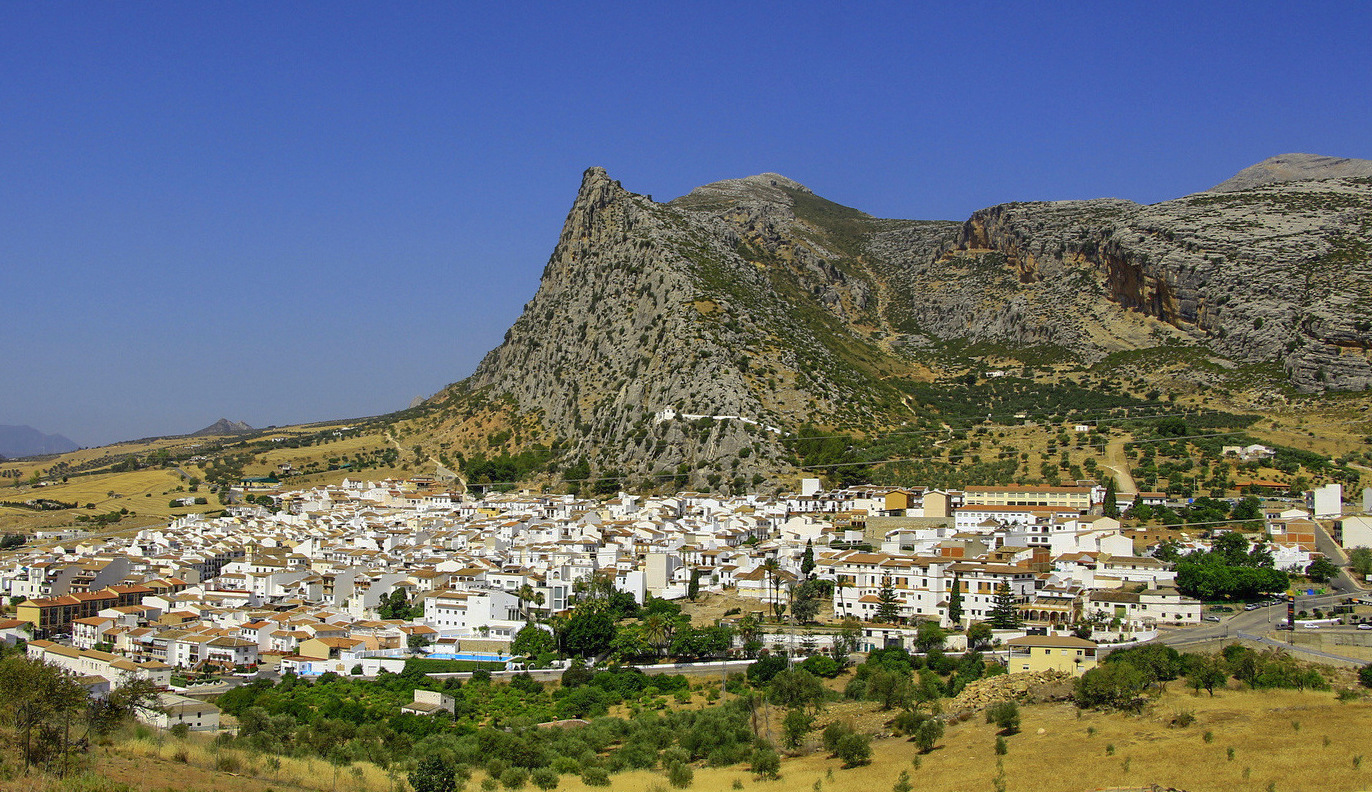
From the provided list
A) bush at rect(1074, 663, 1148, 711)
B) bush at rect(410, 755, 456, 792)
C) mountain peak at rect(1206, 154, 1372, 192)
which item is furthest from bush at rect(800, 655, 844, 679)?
mountain peak at rect(1206, 154, 1372, 192)

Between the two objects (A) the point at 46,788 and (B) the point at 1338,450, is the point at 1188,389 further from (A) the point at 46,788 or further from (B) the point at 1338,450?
(A) the point at 46,788

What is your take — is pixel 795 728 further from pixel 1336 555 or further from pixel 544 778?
pixel 1336 555

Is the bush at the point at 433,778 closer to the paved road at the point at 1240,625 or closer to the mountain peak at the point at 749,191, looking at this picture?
the paved road at the point at 1240,625

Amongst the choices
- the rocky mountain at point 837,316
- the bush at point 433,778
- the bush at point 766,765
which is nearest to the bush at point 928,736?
the bush at point 766,765

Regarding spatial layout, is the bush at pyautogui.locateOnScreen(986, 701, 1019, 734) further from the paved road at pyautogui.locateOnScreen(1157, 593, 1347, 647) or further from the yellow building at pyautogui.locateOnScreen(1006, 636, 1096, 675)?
the paved road at pyautogui.locateOnScreen(1157, 593, 1347, 647)

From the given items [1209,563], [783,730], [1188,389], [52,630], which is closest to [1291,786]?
[783,730]
